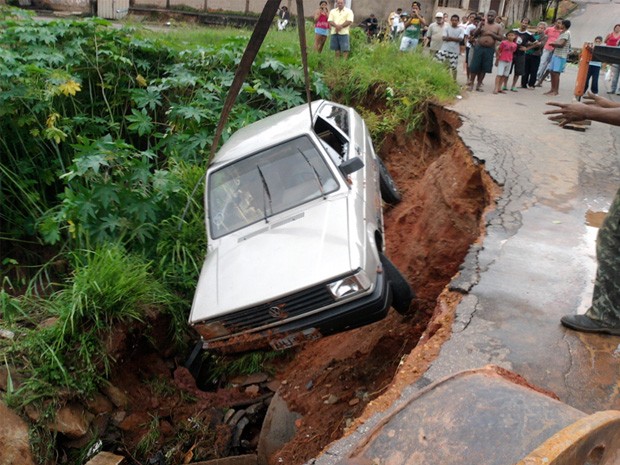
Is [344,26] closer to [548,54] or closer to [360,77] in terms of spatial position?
[360,77]

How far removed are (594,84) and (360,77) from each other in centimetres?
628

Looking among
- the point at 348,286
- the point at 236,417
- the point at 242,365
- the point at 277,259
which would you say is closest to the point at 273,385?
the point at 242,365

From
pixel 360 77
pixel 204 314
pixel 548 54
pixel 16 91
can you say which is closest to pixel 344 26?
pixel 360 77

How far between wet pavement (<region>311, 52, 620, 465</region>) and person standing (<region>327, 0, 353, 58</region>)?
466 cm

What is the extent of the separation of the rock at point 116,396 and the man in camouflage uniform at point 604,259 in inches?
154

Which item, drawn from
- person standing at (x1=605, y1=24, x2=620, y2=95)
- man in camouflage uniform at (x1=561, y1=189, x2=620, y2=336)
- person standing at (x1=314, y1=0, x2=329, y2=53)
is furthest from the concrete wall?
man in camouflage uniform at (x1=561, y1=189, x2=620, y2=336)

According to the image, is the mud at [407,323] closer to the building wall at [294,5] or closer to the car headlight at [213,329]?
the car headlight at [213,329]

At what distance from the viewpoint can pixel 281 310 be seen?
4684 mm

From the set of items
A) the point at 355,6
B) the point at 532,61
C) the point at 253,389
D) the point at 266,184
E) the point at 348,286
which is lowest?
the point at 253,389

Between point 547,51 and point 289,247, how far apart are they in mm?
10525

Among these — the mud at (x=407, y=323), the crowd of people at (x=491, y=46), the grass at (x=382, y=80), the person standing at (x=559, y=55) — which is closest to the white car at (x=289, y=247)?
the mud at (x=407, y=323)

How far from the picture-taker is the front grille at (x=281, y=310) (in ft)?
15.1

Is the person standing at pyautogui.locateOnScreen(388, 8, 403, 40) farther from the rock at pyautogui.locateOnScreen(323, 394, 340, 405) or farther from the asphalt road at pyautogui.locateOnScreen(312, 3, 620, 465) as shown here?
the rock at pyautogui.locateOnScreen(323, 394, 340, 405)

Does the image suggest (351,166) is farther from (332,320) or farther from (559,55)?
(559,55)
